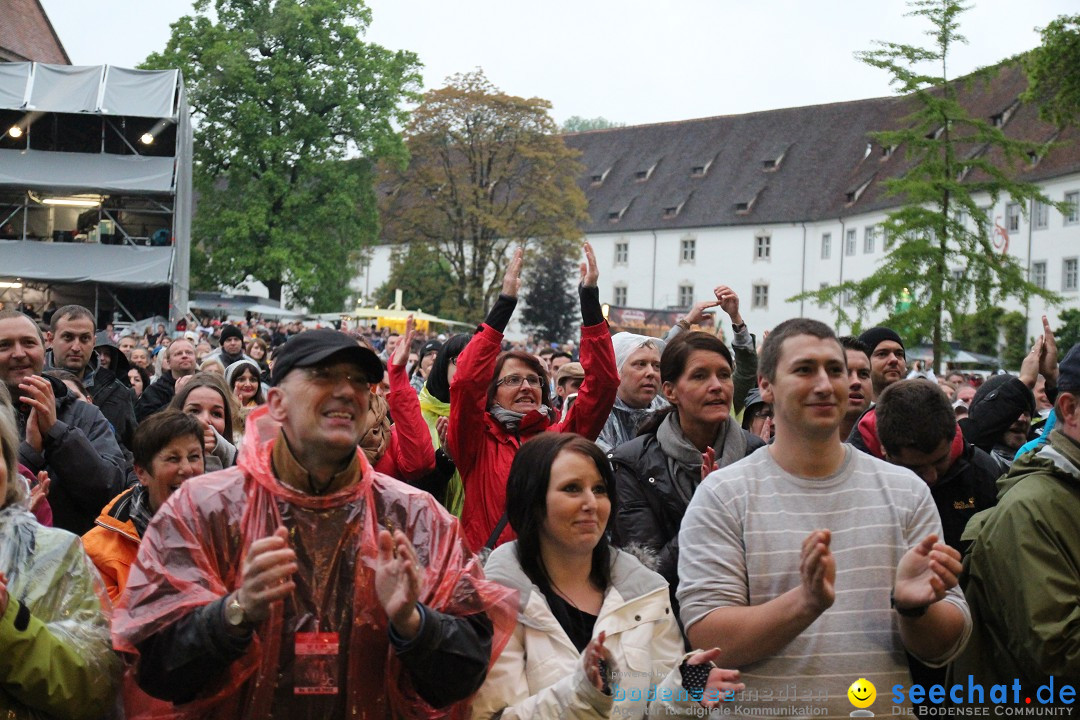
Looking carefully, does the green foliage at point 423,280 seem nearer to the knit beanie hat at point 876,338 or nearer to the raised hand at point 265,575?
the knit beanie hat at point 876,338

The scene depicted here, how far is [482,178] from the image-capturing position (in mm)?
55469

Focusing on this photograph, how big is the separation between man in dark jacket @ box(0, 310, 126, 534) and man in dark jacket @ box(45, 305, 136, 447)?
117cm

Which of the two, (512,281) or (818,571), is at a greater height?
(512,281)

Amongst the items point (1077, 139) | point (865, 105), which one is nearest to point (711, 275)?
point (865, 105)

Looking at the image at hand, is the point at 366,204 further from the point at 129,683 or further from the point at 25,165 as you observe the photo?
the point at 129,683

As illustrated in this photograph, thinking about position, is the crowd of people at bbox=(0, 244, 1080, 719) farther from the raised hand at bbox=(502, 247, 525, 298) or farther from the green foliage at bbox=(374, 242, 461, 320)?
the green foliage at bbox=(374, 242, 461, 320)

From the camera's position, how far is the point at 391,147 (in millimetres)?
45875

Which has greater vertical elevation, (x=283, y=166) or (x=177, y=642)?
(x=283, y=166)

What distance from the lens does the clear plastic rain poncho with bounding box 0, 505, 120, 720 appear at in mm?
3223

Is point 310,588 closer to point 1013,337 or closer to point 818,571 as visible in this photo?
point 818,571

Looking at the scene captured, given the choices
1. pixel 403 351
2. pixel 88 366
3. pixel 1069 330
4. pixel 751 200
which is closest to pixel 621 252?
pixel 751 200

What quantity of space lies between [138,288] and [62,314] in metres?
27.3

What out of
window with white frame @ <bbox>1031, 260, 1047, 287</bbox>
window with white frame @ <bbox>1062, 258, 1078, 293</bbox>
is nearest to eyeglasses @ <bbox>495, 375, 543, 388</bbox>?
window with white frame @ <bbox>1062, 258, 1078, 293</bbox>

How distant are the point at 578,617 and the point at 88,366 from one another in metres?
5.14
